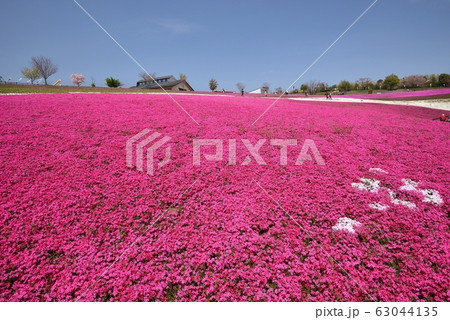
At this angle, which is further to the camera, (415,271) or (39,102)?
(39,102)

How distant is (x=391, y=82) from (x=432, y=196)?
98.6m

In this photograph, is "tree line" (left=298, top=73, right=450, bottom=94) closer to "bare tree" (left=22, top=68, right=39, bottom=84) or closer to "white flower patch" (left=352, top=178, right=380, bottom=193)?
"white flower patch" (left=352, top=178, right=380, bottom=193)

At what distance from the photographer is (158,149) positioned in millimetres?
10859

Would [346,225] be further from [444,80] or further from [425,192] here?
[444,80]

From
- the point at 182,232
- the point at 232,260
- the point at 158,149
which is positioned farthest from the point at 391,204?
the point at 158,149

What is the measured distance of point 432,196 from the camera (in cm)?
779

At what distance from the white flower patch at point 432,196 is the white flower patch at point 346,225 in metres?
3.37

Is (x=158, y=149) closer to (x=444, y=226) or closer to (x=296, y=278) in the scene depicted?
(x=296, y=278)

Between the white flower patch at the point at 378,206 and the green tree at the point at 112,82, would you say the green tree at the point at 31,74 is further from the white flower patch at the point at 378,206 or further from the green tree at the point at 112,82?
the white flower patch at the point at 378,206

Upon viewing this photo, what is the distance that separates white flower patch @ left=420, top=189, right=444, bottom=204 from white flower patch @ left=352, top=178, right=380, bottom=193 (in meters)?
1.50

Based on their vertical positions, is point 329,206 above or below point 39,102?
below

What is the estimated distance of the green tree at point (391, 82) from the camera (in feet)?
266

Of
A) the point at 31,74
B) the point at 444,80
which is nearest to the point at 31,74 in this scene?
the point at 31,74

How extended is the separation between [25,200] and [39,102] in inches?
614
